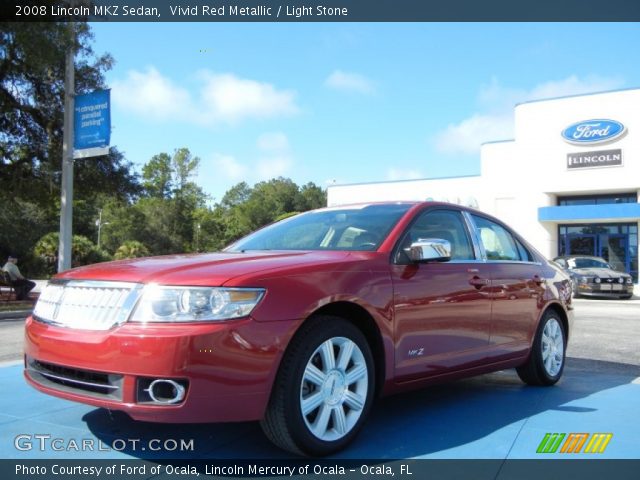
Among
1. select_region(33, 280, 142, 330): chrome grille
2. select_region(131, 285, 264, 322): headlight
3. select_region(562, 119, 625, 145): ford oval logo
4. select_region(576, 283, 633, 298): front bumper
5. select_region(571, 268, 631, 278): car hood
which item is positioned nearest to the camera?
select_region(131, 285, 264, 322): headlight

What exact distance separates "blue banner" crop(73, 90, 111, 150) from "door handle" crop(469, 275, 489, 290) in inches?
477

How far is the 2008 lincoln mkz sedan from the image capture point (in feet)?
9.71

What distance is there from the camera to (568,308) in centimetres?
584

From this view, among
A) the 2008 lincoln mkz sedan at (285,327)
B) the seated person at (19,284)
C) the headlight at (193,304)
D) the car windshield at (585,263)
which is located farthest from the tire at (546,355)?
the car windshield at (585,263)

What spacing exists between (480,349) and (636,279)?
2950cm

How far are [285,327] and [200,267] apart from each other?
606mm

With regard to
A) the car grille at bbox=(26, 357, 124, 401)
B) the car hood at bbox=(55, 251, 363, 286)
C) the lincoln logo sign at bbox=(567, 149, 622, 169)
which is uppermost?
the lincoln logo sign at bbox=(567, 149, 622, 169)

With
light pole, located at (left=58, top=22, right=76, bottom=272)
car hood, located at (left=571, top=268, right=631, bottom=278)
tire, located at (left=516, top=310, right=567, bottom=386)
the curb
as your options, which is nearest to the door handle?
tire, located at (left=516, top=310, right=567, bottom=386)

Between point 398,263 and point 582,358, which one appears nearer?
point 398,263

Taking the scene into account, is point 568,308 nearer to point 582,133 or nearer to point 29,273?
point 582,133

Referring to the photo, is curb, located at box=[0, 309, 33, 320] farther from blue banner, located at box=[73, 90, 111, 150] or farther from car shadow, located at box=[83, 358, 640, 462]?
car shadow, located at box=[83, 358, 640, 462]

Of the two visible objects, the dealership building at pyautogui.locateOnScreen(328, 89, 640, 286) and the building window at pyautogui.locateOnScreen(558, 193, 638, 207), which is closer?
the dealership building at pyautogui.locateOnScreen(328, 89, 640, 286)

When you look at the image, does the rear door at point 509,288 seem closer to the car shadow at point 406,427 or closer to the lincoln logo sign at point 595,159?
the car shadow at point 406,427

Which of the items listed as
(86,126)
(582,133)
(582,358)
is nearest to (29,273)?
(86,126)
